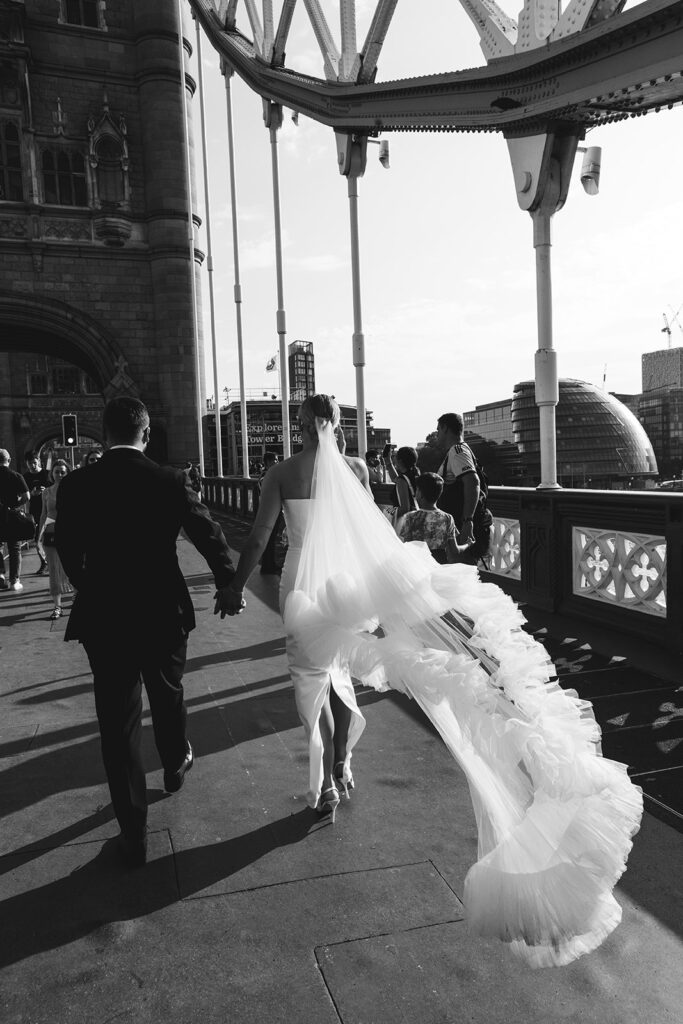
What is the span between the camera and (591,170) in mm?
7070

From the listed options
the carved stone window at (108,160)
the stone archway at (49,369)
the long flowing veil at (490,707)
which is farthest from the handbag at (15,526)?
the carved stone window at (108,160)

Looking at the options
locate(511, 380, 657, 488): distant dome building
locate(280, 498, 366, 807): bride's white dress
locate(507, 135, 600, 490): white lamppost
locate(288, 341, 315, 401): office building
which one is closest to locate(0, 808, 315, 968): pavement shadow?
locate(280, 498, 366, 807): bride's white dress

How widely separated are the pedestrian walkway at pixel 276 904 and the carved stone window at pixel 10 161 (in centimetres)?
2801

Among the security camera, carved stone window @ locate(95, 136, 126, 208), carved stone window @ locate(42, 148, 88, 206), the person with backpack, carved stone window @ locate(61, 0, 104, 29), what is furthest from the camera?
carved stone window @ locate(95, 136, 126, 208)

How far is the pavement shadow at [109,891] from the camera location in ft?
7.86

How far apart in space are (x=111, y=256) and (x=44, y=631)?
2370cm

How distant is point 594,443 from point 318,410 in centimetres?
10851

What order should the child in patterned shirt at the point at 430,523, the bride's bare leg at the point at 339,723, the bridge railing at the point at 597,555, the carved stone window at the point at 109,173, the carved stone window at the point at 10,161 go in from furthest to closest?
the carved stone window at the point at 109,173 < the carved stone window at the point at 10,161 < the bridge railing at the point at 597,555 < the child in patterned shirt at the point at 430,523 < the bride's bare leg at the point at 339,723

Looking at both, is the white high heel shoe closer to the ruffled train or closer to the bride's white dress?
the bride's white dress

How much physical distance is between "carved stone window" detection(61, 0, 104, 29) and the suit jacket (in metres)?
31.1

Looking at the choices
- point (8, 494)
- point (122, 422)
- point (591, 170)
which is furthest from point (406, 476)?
point (8, 494)

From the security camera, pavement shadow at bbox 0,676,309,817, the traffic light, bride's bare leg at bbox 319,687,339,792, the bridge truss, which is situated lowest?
pavement shadow at bbox 0,676,309,817

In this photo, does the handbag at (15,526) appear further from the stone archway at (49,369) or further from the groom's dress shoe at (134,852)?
the stone archway at (49,369)

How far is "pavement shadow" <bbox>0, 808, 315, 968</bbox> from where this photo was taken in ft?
7.86
